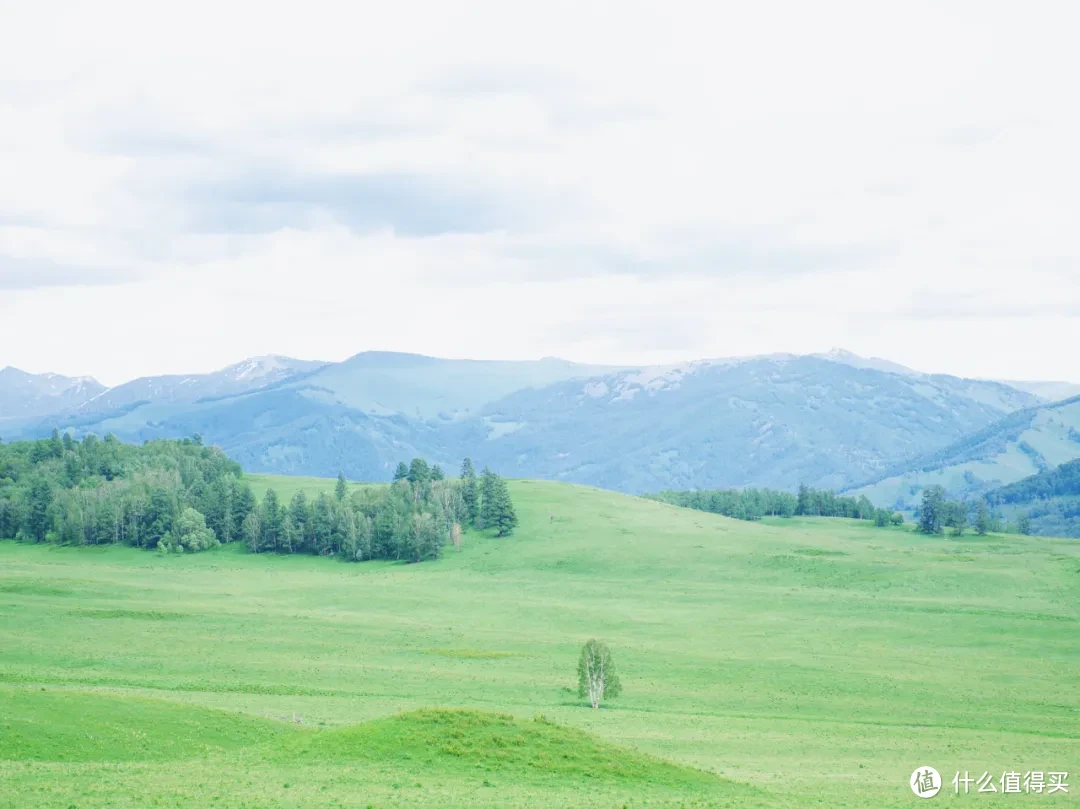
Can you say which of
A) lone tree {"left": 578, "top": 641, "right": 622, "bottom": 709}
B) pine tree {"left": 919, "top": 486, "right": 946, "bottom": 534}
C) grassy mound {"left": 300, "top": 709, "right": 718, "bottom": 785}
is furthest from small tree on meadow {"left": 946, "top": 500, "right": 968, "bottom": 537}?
grassy mound {"left": 300, "top": 709, "right": 718, "bottom": 785}

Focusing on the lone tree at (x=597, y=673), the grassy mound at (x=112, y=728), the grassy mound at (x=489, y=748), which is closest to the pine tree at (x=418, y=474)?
the lone tree at (x=597, y=673)

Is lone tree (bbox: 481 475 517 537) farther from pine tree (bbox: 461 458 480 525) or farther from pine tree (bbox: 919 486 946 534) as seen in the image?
pine tree (bbox: 919 486 946 534)

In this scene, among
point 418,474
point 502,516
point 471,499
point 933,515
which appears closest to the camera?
point 502,516

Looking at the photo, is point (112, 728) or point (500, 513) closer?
point (112, 728)

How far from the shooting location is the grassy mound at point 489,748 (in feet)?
130

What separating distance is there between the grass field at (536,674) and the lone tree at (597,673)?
4.66 ft

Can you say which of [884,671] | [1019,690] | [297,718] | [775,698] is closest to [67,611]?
[297,718]

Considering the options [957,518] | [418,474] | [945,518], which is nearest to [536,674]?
[418,474]

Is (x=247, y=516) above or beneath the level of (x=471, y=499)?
beneath

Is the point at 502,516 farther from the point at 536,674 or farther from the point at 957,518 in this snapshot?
the point at 957,518

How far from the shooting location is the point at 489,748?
4069 cm

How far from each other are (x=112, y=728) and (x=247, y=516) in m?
111

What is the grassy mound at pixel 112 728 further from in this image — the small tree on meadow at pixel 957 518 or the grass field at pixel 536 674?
the small tree on meadow at pixel 957 518

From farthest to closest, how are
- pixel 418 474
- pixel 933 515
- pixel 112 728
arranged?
1. pixel 933 515
2. pixel 418 474
3. pixel 112 728
